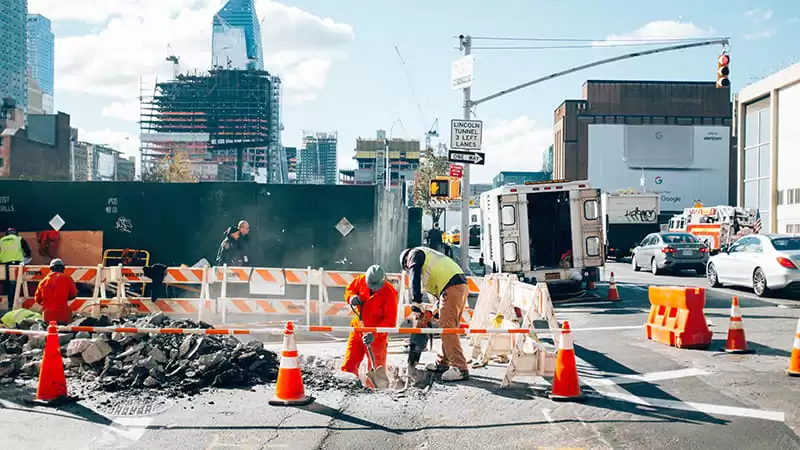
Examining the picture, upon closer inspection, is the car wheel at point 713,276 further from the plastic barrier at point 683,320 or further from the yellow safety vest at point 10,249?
the yellow safety vest at point 10,249

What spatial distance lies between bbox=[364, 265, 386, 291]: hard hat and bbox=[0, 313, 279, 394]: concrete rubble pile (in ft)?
5.28

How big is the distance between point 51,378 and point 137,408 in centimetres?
102

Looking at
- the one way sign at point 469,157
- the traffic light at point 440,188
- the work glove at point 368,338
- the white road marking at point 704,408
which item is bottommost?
the white road marking at point 704,408

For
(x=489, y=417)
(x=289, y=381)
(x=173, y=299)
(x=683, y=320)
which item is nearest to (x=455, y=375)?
(x=489, y=417)

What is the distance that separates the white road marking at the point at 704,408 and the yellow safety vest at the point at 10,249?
1382 cm

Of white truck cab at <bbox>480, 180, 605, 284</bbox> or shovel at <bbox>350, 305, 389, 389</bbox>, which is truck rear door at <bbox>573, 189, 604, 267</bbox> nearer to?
white truck cab at <bbox>480, 180, 605, 284</bbox>

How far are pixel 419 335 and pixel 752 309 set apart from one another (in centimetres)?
913

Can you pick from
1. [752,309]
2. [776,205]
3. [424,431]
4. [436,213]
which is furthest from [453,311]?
[776,205]

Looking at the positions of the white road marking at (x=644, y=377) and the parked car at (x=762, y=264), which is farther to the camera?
the parked car at (x=762, y=264)

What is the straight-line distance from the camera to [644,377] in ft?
29.5

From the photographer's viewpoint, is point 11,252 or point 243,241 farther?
point 11,252

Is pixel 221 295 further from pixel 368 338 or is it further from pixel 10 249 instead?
pixel 368 338

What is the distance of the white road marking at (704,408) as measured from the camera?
7.13 metres

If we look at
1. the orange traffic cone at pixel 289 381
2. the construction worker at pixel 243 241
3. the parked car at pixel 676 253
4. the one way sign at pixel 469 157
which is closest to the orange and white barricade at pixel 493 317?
the orange traffic cone at pixel 289 381
